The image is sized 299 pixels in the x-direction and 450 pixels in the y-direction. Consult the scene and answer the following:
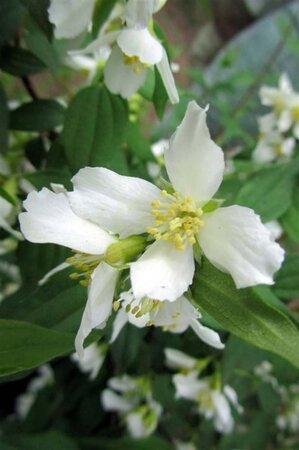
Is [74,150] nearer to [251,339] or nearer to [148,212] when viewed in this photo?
[148,212]

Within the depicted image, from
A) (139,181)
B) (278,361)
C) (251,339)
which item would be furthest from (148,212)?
(278,361)

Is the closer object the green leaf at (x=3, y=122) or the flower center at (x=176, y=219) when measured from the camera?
the flower center at (x=176, y=219)

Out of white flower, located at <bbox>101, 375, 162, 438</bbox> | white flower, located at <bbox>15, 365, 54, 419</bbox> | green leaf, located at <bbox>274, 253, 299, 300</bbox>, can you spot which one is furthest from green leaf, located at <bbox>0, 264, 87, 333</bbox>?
white flower, located at <bbox>15, 365, 54, 419</bbox>

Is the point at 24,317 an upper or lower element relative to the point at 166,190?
lower

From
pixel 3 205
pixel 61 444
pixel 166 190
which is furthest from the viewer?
pixel 61 444

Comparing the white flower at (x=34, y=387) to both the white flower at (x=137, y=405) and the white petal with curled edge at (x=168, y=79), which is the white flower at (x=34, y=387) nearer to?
the white flower at (x=137, y=405)

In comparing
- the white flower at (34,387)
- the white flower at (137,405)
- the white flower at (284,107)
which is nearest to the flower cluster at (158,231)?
the white flower at (137,405)
